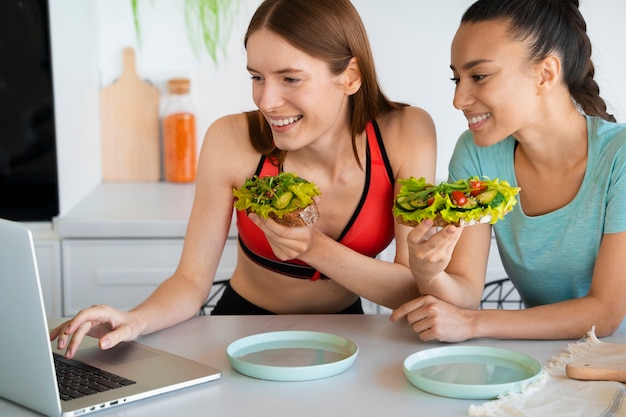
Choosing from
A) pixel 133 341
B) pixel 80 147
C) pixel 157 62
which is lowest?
pixel 133 341

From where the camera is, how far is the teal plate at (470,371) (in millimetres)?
1301

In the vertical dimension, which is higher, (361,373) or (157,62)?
(157,62)

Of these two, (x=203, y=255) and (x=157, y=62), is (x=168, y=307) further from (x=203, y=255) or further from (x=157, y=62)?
(x=157, y=62)

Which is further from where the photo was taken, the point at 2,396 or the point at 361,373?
the point at 361,373

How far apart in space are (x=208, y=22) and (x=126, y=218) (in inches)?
41.2

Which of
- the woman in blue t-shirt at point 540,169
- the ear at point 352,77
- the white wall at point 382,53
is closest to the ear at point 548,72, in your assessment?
the woman in blue t-shirt at point 540,169

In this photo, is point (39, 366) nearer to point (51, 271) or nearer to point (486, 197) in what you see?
point (486, 197)

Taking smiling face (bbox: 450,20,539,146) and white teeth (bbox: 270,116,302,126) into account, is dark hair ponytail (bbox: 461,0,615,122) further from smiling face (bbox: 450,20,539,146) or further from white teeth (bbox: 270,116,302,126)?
white teeth (bbox: 270,116,302,126)

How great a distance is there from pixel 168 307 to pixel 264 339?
0.92ft

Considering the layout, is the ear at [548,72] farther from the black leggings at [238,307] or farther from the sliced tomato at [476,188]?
the black leggings at [238,307]

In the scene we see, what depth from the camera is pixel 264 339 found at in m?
1.55

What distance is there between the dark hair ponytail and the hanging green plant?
1.76 metres

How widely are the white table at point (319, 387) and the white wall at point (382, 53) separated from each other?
1850 millimetres

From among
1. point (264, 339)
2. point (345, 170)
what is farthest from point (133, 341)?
point (345, 170)
